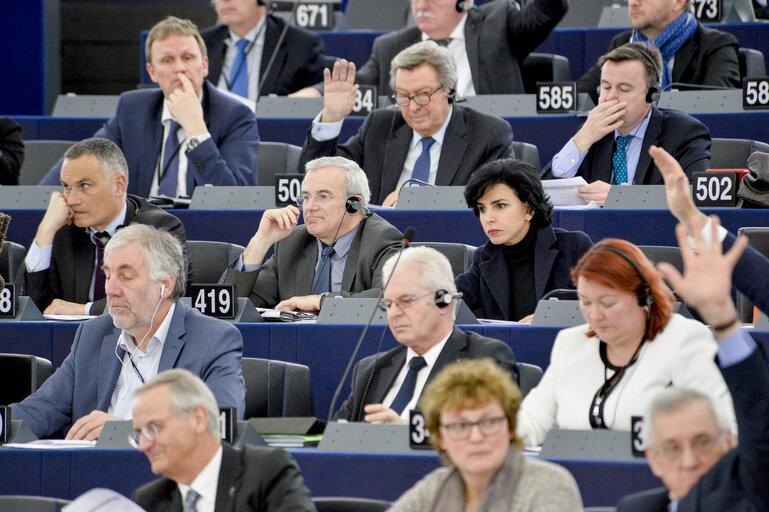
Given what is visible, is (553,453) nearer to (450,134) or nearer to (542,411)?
(542,411)

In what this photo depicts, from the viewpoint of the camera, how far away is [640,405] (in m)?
3.26

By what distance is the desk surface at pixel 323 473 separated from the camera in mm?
3066

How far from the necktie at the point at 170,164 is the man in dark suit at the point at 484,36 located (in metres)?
1.03

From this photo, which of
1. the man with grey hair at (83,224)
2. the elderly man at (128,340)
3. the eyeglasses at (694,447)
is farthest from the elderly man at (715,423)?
the man with grey hair at (83,224)

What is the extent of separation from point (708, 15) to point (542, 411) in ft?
13.0

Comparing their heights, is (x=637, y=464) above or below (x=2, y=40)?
below

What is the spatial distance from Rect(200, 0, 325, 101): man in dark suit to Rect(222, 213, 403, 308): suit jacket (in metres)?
2.05

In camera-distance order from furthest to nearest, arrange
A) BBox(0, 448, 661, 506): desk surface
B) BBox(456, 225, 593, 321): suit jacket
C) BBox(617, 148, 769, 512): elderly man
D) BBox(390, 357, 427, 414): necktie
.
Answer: BBox(456, 225, 593, 321): suit jacket, BBox(390, 357, 427, 414): necktie, BBox(0, 448, 661, 506): desk surface, BBox(617, 148, 769, 512): elderly man

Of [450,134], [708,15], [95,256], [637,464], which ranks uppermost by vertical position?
[708,15]

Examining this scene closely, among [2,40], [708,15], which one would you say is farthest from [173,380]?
[2,40]

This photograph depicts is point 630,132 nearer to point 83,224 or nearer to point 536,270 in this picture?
point 536,270

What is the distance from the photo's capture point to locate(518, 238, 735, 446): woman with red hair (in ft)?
10.7

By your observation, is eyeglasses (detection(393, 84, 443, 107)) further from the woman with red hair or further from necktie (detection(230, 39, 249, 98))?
the woman with red hair

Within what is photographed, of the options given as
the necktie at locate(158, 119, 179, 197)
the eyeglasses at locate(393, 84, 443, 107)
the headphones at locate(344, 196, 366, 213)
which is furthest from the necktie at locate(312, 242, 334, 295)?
the necktie at locate(158, 119, 179, 197)
